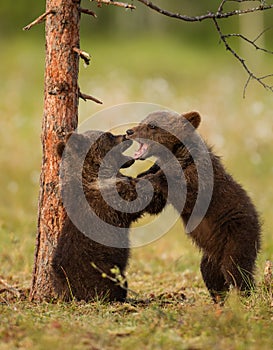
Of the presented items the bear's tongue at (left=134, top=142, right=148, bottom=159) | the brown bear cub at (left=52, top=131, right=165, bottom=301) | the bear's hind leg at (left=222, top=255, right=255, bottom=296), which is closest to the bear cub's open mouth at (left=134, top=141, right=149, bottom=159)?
the bear's tongue at (left=134, top=142, right=148, bottom=159)

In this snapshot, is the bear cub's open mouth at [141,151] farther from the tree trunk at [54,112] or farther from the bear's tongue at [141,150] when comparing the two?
the tree trunk at [54,112]

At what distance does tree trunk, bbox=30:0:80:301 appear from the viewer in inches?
255

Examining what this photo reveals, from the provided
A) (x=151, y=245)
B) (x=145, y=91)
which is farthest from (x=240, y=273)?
(x=145, y=91)

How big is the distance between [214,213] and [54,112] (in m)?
1.79

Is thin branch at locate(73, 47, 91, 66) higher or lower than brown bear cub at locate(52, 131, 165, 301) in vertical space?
higher

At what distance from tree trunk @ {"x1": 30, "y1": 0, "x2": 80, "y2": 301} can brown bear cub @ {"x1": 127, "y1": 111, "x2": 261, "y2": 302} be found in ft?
3.26

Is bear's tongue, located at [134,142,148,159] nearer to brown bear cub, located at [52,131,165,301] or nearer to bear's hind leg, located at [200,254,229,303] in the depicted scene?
brown bear cub, located at [52,131,165,301]

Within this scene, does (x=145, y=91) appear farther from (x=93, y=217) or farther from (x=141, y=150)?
(x=93, y=217)

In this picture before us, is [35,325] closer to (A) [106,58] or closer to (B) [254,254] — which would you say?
(B) [254,254]

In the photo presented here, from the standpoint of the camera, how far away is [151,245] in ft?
33.6

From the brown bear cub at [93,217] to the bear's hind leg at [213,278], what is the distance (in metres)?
0.72

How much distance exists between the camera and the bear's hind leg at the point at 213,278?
260 inches

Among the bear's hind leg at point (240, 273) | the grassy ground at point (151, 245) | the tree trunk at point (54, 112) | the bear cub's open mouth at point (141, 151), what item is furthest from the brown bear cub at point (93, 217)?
the bear's hind leg at point (240, 273)

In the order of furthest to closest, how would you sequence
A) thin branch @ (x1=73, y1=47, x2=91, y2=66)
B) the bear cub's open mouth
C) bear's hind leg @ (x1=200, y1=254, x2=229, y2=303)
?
1. the bear cub's open mouth
2. bear's hind leg @ (x1=200, y1=254, x2=229, y2=303)
3. thin branch @ (x1=73, y1=47, x2=91, y2=66)
